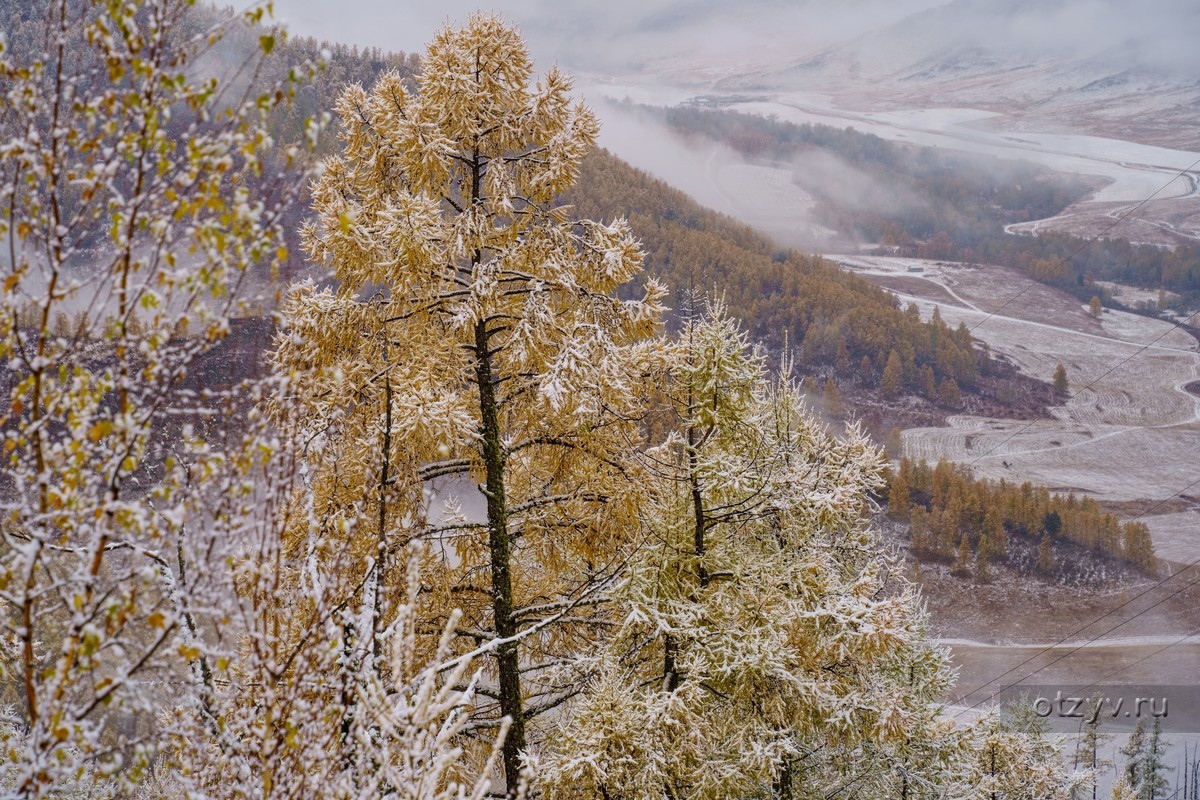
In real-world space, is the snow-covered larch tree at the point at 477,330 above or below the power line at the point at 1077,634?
above

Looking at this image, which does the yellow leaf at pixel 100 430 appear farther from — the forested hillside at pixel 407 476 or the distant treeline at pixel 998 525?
the distant treeline at pixel 998 525

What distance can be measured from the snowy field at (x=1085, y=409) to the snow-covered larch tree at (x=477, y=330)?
292 ft

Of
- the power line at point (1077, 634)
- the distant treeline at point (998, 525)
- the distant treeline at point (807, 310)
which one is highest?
the distant treeline at point (807, 310)

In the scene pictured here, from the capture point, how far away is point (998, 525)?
68625mm

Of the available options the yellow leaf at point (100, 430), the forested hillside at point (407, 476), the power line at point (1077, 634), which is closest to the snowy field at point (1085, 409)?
the power line at point (1077, 634)

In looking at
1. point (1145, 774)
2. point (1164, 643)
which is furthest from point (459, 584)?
point (1164, 643)

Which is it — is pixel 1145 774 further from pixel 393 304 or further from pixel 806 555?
pixel 393 304

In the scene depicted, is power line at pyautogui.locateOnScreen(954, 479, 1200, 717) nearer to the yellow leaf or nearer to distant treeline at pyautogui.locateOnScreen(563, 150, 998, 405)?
the yellow leaf

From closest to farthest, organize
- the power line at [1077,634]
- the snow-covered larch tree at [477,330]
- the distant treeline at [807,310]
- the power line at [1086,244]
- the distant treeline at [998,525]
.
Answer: the snow-covered larch tree at [477,330], the power line at [1077,634], the distant treeline at [998,525], the distant treeline at [807,310], the power line at [1086,244]

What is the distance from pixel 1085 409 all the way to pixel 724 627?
430 feet

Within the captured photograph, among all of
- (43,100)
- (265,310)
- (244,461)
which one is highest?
(43,100)

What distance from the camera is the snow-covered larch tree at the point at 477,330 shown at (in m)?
5.55

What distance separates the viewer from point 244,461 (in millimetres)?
2328

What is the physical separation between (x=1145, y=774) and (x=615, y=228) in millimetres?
41562
